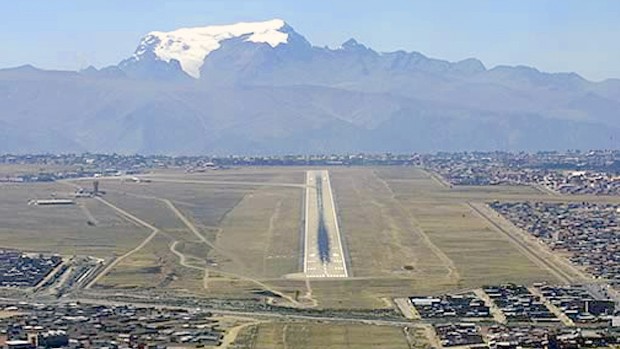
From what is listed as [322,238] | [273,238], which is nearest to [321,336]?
[322,238]

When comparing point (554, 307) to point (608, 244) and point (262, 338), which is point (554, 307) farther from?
point (608, 244)

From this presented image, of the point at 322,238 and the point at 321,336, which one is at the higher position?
the point at 322,238

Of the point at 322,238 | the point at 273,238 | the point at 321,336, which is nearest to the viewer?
the point at 321,336

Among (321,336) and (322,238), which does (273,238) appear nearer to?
(322,238)

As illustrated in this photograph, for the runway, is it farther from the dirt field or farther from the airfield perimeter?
the dirt field

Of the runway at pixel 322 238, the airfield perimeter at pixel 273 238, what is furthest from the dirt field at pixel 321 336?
the runway at pixel 322 238

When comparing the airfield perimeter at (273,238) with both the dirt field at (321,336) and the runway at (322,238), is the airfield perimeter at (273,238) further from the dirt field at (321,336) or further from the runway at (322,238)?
the dirt field at (321,336)
